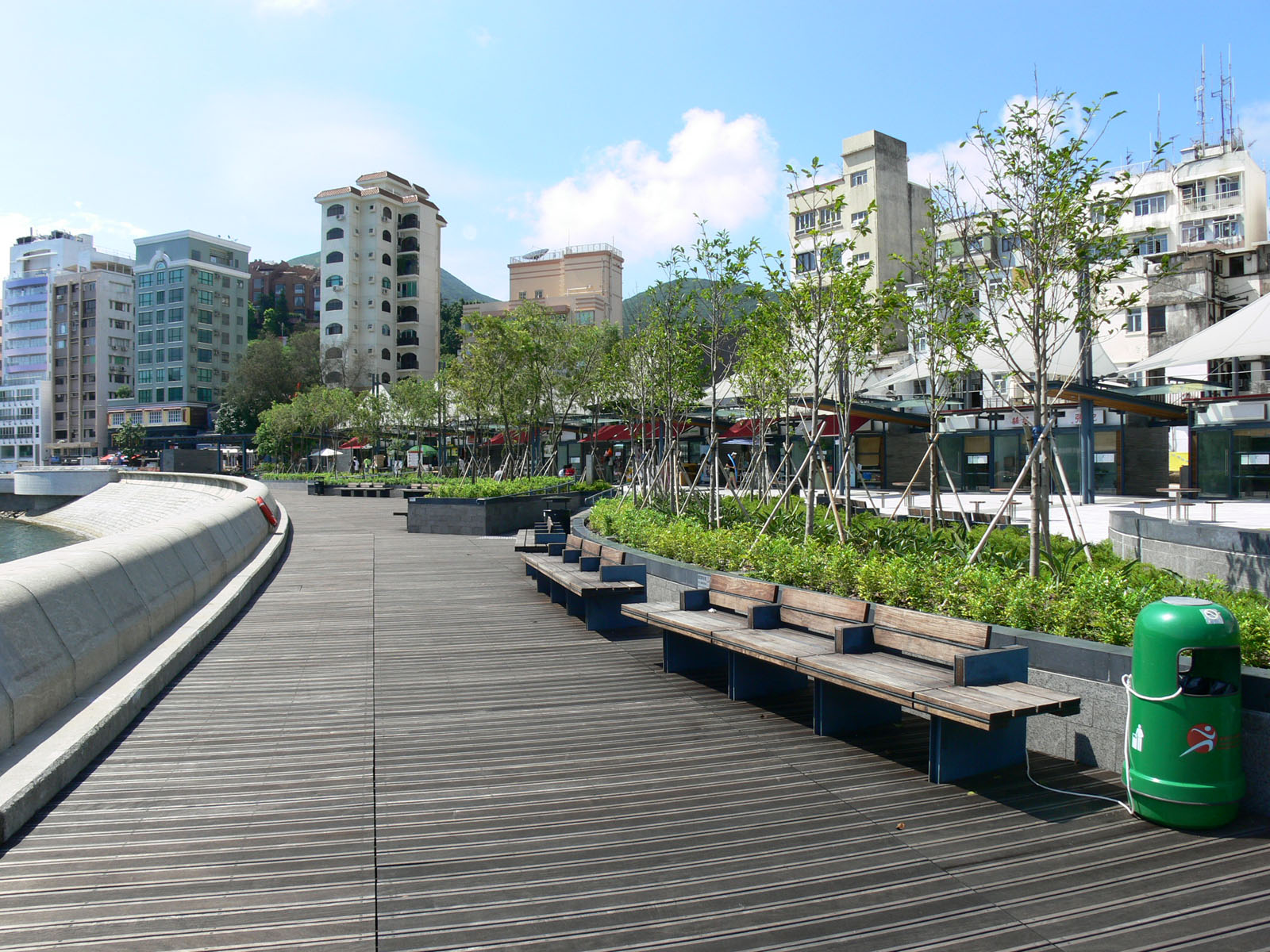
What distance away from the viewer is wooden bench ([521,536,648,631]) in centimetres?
895

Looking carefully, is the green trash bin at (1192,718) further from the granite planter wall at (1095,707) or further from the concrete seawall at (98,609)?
the concrete seawall at (98,609)

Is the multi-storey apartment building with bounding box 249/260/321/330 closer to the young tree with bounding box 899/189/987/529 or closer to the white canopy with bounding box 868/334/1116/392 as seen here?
the white canopy with bounding box 868/334/1116/392

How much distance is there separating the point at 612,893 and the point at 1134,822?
2.60 m

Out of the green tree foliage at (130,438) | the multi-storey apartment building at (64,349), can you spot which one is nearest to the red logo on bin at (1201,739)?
the green tree foliage at (130,438)

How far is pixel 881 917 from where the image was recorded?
11.1ft

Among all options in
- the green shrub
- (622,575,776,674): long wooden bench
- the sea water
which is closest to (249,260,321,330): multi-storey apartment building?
the sea water

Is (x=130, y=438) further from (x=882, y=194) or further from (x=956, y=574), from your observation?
(x=956, y=574)

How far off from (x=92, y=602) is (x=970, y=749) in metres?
6.18

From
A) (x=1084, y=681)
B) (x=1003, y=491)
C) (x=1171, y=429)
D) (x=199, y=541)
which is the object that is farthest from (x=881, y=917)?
(x=1003, y=491)

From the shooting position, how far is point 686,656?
739cm

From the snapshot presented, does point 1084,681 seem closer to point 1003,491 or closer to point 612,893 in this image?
point 612,893

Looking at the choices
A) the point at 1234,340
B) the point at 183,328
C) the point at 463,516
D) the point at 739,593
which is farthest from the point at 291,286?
the point at 739,593

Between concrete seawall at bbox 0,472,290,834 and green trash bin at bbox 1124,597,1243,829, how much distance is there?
5448 mm

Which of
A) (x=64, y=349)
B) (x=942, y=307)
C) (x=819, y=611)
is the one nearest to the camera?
(x=819, y=611)
